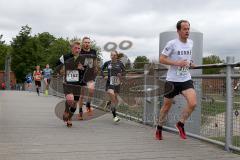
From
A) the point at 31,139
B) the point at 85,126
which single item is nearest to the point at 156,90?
the point at 85,126

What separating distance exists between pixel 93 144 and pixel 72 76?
2.81 metres

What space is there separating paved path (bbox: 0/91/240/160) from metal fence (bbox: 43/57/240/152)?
244 millimetres

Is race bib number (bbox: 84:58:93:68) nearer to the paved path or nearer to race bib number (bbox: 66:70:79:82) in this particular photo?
race bib number (bbox: 66:70:79:82)

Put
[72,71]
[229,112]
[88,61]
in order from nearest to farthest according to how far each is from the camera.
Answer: [229,112], [72,71], [88,61]

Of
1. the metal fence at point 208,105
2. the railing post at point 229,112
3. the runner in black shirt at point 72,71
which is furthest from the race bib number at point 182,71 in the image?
the runner in black shirt at point 72,71

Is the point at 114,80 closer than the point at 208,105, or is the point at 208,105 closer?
the point at 208,105

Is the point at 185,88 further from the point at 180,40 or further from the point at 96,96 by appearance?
the point at 96,96

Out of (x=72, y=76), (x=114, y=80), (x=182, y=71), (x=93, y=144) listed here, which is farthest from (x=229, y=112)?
(x=114, y=80)

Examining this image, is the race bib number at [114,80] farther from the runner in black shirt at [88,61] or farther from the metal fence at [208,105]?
the runner in black shirt at [88,61]

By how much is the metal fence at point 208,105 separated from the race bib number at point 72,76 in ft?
5.20

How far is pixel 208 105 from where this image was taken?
24.1 feet

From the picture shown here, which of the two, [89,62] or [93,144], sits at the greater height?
[89,62]

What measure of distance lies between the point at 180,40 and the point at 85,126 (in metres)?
3.18

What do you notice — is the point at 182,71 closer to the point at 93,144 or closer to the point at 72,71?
the point at 93,144
